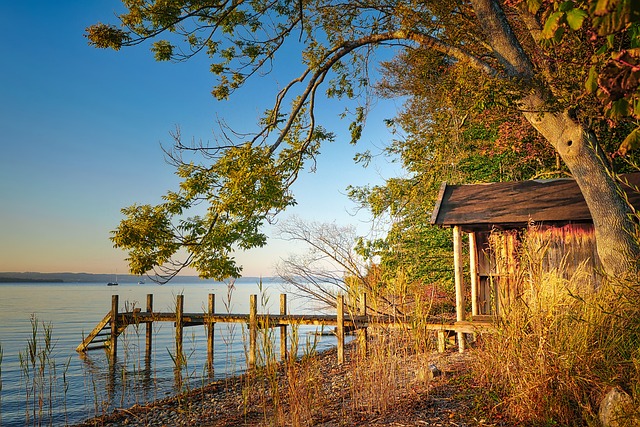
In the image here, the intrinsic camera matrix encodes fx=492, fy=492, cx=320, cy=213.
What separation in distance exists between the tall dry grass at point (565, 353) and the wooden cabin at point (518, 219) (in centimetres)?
593

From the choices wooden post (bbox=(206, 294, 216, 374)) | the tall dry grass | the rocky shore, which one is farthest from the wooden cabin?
wooden post (bbox=(206, 294, 216, 374))

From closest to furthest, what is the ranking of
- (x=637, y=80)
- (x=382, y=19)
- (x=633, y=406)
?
(x=637, y=80) < (x=633, y=406) < (x=382, y=19)

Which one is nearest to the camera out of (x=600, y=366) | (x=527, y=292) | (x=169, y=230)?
(x=600, y=366)

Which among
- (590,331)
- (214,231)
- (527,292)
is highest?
(214,231)

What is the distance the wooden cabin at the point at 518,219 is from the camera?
12.0m

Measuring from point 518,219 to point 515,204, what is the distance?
0.68 metres

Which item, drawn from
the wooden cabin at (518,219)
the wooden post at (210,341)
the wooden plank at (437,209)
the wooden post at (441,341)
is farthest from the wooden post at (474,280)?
the wooden post at (210,341)

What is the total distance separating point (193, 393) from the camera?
11594 mm

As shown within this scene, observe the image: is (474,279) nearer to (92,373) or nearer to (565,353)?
(565,353)

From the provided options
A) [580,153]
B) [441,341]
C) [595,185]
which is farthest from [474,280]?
[580,153]

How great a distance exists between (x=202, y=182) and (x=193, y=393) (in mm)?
4979

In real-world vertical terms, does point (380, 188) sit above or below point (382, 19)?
below

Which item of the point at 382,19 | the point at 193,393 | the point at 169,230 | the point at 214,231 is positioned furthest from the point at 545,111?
the point at 193,393

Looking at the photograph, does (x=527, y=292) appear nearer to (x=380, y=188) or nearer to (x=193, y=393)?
(x=193, y=393)
